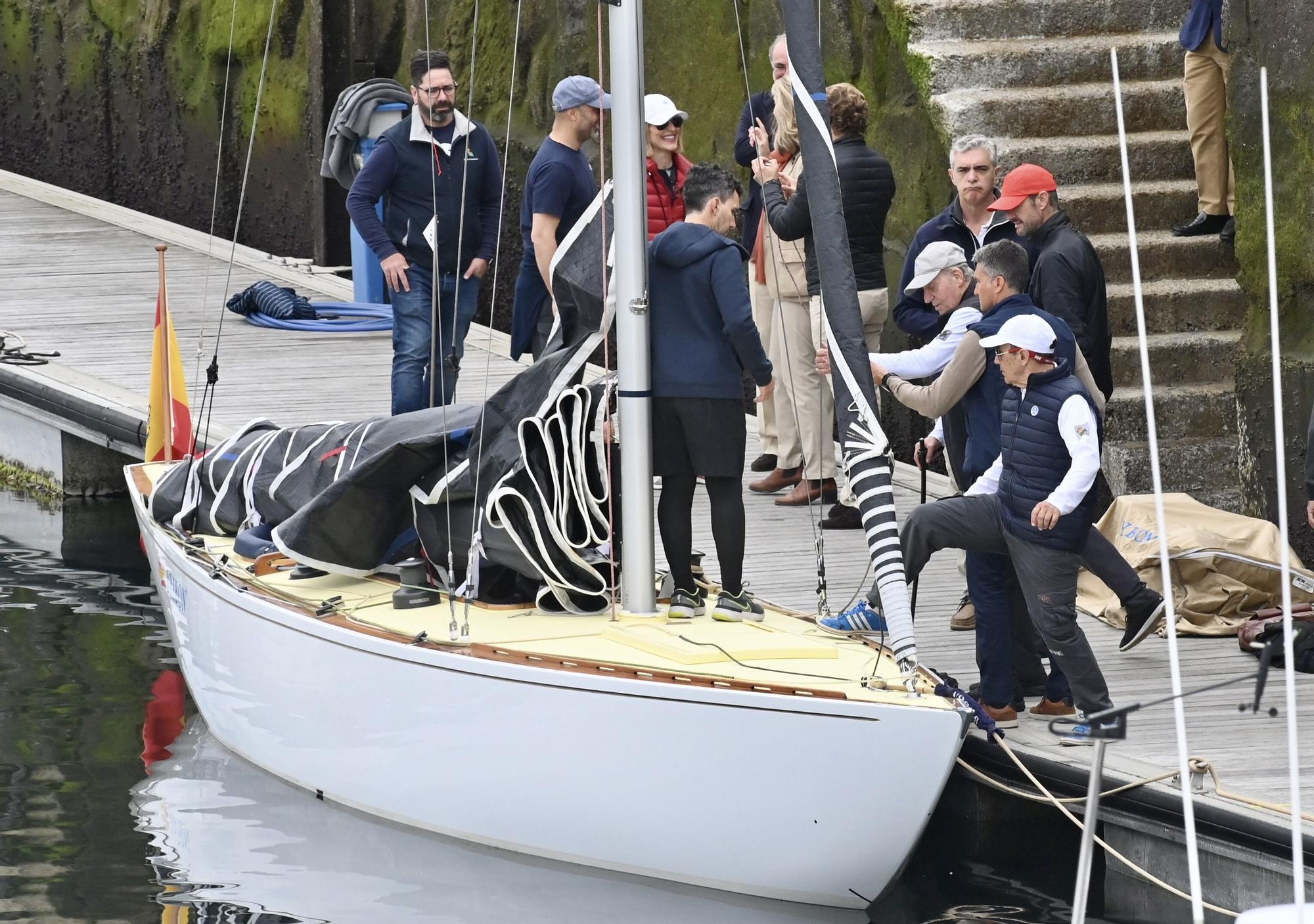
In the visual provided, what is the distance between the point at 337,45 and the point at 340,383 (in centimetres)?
439

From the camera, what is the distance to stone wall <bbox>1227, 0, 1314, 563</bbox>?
24.1ft

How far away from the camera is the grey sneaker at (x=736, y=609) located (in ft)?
18.8

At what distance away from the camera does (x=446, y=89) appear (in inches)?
315

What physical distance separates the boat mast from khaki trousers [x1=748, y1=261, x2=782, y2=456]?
2.34m

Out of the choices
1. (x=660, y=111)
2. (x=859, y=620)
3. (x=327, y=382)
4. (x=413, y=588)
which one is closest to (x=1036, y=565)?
(x=859, y=620)

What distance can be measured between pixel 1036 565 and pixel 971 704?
20.4 inches

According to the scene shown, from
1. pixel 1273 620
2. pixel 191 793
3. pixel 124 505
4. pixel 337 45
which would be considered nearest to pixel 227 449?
pixel 191 793

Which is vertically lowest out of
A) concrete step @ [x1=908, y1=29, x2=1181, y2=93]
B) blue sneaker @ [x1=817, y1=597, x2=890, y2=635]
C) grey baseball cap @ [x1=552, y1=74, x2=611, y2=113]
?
blue sneaker @ [x1=817, y1=597, x2=890, y2=635]

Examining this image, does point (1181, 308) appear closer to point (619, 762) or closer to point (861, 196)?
point (861, 196)

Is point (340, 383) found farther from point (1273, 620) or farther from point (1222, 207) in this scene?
point (1273, 620)

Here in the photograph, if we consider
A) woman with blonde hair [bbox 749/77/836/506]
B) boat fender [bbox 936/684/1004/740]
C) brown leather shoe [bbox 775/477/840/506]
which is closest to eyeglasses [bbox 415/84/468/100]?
woman with blonde hair [bbox 749/77/836/506]

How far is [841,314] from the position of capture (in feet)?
15.7

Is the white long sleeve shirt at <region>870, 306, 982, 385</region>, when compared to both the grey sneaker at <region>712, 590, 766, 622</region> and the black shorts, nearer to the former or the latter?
the black shorts

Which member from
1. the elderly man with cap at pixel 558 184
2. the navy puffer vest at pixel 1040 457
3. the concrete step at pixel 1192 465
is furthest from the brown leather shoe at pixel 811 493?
the navy puffer vest at pixel 1040 457
